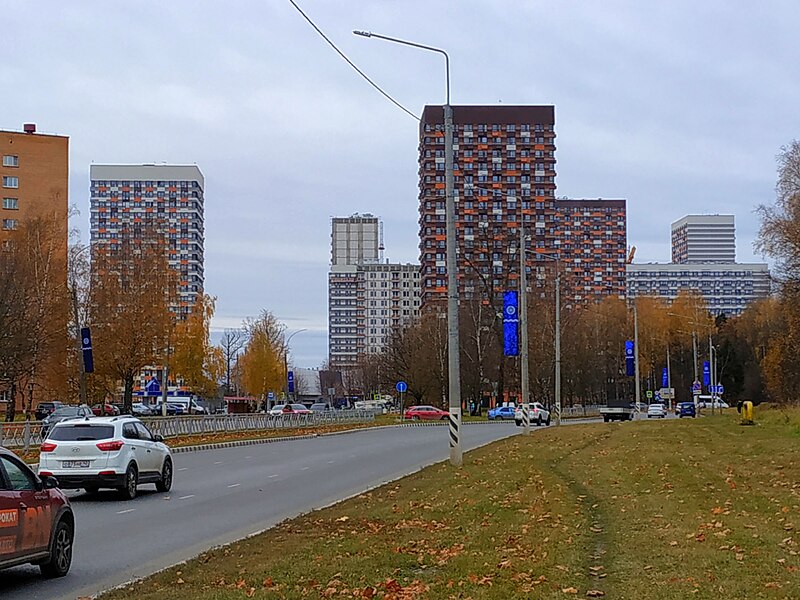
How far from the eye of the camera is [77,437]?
73.0ft

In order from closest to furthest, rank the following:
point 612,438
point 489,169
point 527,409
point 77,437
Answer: point 77,437 → point 612,438 → point 527,409 → point 489,169

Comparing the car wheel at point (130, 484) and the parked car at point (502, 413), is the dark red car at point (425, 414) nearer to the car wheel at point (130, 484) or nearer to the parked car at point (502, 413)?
the parked car at point (502, 413)

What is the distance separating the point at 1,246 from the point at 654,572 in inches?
2161

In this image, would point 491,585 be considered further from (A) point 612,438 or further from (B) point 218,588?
(A) point 612,438

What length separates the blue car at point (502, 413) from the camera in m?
79.9

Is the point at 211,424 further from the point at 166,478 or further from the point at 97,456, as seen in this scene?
the point at 97,456

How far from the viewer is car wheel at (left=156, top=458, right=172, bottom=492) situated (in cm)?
2415

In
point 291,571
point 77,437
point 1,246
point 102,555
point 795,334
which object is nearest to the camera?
point 291,571

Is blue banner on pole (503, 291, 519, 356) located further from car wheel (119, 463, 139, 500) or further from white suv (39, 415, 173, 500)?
car wheel (119, 463, 139, 500)

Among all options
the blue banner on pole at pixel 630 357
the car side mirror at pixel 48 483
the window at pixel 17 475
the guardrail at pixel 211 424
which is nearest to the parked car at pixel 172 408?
the guardrail at pixel 211 424

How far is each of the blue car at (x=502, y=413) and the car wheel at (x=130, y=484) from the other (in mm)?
58269

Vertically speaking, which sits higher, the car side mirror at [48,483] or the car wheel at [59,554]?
the car side mirror at [48,483]

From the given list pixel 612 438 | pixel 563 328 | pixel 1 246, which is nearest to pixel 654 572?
pixel 612 438

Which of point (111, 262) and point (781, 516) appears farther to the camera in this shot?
point (111, 262)
